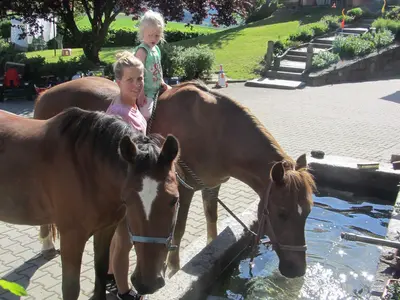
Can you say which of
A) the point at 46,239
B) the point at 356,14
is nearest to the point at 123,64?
the point at 46,239

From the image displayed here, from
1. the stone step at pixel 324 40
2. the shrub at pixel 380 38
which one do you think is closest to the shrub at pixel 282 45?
the stone step at pixel 324 40

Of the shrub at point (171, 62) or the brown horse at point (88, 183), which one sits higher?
the shrub at point (171, 62)

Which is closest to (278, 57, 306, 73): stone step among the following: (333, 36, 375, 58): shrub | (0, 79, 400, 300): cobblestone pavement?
(0, 79, 400, 300): cobblestone pavement

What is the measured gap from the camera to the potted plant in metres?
3.26

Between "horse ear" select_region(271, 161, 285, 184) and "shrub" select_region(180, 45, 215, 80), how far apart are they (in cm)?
1292

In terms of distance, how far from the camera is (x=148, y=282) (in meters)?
2.47

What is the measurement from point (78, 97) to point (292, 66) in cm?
1493

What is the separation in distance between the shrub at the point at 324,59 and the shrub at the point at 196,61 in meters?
4.82

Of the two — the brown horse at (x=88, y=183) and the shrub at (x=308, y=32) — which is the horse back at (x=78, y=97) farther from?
the shrub at (x=308, y=32)

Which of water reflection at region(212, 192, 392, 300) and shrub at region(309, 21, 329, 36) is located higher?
shrub at region(309, 21, 329, 36)

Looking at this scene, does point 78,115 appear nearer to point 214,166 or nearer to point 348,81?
point 214,166

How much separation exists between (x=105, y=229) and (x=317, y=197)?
13.5ft

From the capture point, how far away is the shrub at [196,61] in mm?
15758

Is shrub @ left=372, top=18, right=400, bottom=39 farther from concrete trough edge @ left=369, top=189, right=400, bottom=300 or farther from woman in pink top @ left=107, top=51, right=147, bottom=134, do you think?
woman in pink top @ left=107, top=51, right=147, bottom=134
